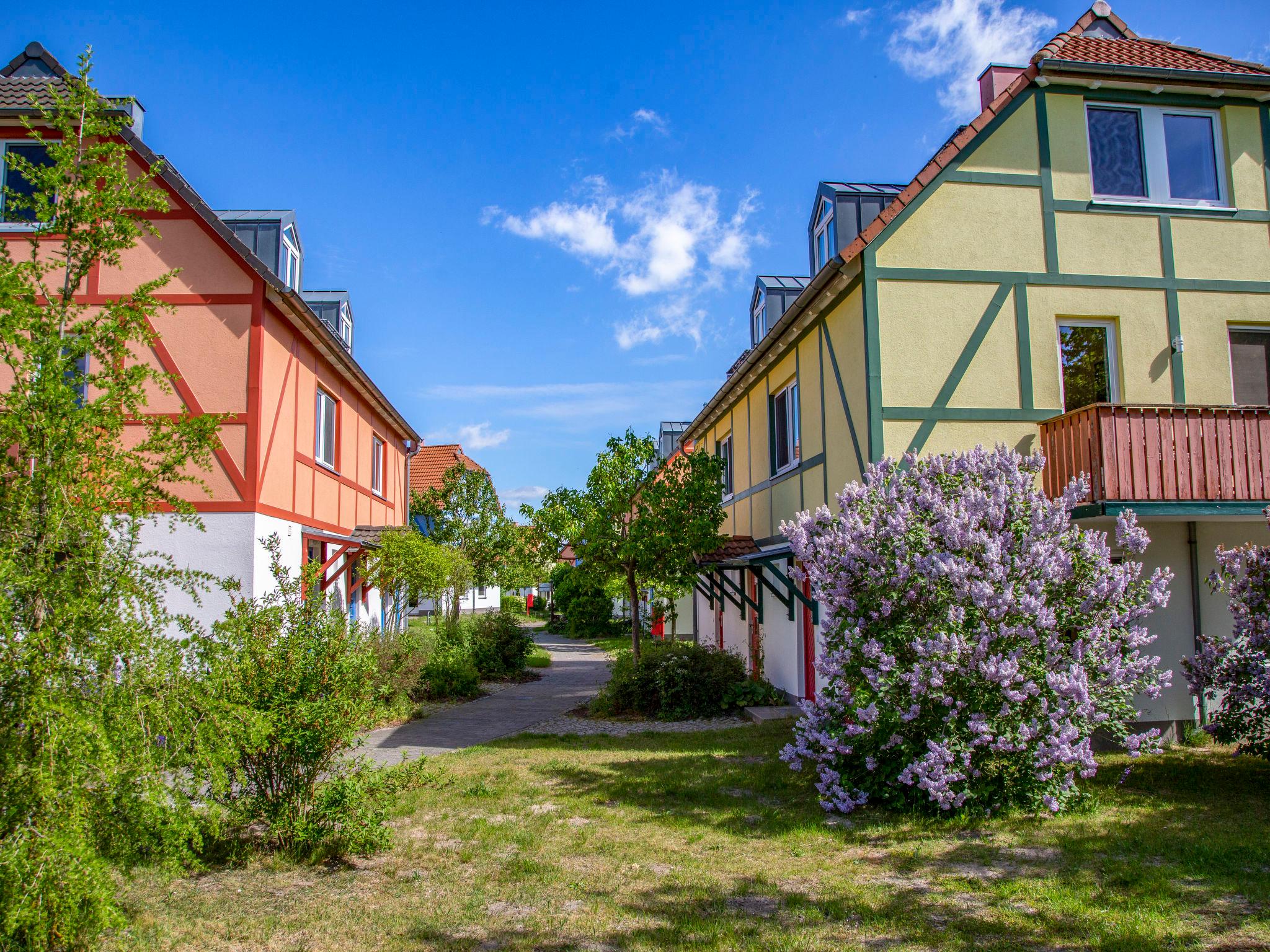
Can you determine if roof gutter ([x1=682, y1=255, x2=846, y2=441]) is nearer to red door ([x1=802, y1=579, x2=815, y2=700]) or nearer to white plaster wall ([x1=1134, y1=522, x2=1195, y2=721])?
red door ([x1=802, y1=579, x2=815, y2=700])

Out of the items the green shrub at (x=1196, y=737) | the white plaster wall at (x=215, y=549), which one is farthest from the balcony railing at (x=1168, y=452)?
the white plaster wall at (x=215, y=549)

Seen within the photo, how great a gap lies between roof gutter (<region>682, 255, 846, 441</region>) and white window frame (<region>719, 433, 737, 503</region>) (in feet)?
2.45

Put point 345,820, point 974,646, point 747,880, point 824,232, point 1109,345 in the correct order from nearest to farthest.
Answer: point 747,880, point 345,820, point 974,646, point 1109,345, point 824,232

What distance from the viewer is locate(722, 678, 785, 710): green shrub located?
44.4 feet

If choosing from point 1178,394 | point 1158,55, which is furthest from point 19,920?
point 1158,55

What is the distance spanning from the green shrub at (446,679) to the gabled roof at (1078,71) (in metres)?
8.87

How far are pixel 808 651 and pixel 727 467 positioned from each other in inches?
268

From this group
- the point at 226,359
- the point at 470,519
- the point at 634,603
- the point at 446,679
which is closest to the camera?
the point at 226,359

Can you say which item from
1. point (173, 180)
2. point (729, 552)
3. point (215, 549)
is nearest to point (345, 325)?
point (173, 180)

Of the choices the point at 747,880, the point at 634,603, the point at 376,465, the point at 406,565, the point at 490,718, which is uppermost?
the point at 376,465

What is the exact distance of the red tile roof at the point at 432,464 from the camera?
110ft

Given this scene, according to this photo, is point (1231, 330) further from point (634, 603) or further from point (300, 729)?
point (300, 729)

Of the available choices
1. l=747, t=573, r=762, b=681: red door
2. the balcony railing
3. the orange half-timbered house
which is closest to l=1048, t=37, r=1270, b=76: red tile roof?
the balcony railing

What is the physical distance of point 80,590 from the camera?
429 cm
